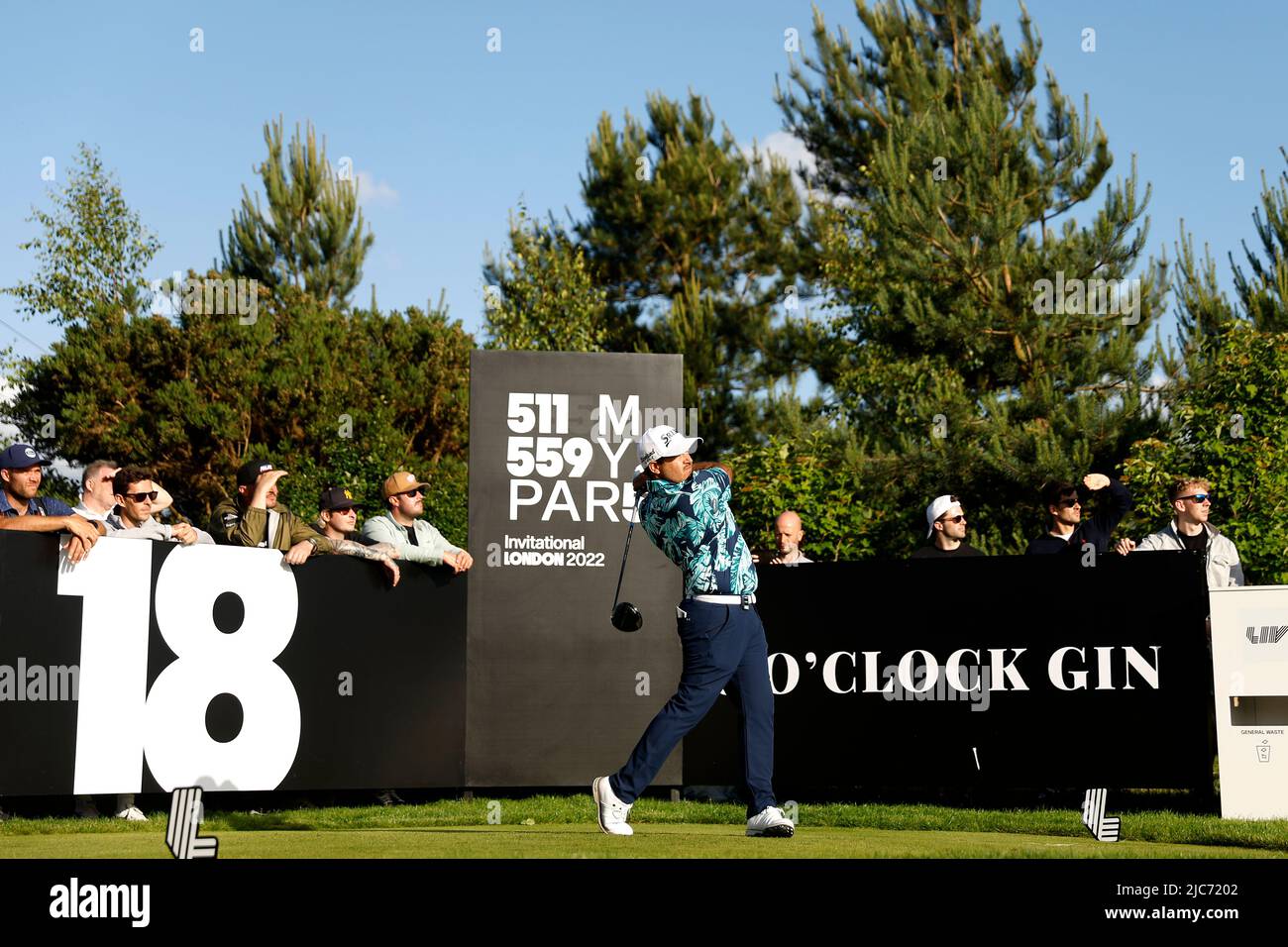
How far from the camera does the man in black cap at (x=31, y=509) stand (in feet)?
27.5

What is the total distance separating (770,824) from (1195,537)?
449 cm

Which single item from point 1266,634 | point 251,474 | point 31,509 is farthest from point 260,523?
point 1266,634

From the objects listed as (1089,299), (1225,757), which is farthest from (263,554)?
(1089,299)

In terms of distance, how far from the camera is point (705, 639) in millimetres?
7457

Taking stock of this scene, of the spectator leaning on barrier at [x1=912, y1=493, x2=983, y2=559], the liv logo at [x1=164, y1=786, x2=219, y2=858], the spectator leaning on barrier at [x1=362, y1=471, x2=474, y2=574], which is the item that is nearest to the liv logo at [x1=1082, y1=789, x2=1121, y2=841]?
the spectator leaning on barrier at [x1=912, y1=493, x2=983, y2=559]

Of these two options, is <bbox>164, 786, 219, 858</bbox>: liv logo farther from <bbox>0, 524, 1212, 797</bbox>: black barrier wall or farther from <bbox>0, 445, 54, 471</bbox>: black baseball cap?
<bbox>0, 445, 54, 471</bbox>: black baseball cap

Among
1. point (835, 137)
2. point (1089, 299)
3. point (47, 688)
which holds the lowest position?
point (47, 688)

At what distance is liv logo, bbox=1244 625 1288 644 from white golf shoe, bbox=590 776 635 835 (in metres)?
4.32

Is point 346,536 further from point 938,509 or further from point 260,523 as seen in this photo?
point 938,509

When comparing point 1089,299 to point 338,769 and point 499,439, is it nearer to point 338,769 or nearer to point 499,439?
point 499,439

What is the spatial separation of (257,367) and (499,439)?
91.9ft

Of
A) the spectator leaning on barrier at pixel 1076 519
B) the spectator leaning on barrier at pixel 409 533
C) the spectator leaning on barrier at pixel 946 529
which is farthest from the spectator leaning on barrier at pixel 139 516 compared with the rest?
the spectator leaning on barrier at pixel 1076 519

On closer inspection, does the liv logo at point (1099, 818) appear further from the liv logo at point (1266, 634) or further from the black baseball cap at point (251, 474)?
the black baseball cap at point (251, 474)

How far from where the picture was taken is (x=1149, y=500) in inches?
563
